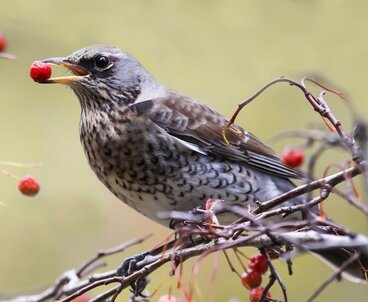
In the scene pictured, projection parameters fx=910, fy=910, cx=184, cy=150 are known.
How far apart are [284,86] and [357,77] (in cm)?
48

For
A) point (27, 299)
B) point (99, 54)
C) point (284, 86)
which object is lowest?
point (27, 299)

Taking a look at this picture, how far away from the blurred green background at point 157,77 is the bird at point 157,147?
91 cm

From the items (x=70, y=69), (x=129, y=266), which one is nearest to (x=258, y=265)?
(x=129, y=266)

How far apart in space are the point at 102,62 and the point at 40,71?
63 centimetres

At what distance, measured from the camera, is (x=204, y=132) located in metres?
3.94

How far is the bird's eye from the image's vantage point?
3.96m

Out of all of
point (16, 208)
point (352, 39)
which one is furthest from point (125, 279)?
point (352, 39)

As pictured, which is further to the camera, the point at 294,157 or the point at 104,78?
the point at 104,78

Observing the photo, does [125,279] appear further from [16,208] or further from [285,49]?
[285,49]

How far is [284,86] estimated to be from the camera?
18.7 ft

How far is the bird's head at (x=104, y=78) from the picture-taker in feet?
12.7

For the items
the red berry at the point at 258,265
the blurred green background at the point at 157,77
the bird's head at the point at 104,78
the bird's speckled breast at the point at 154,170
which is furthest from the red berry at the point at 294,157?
the blurred green background at the point at 157,77

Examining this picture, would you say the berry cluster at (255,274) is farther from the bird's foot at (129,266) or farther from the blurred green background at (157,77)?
the blurred green background at (157,77)

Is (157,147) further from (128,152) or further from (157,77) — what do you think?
(157,77)
